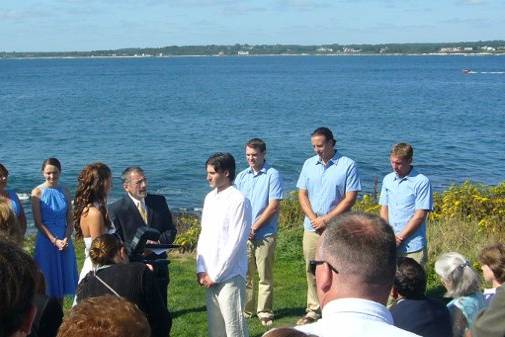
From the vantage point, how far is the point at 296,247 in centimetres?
1127

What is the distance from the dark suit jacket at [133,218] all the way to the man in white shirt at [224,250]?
805mm

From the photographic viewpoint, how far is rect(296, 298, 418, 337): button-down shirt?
284 cm

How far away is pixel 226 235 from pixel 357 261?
3.56 metres

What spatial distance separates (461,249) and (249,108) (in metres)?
51.1

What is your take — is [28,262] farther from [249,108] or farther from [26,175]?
[249,108]

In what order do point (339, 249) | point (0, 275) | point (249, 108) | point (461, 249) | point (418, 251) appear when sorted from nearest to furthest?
point (0, 275) < point (339, 249) < point (418, 251) < point (461, 249) < point (249, 108)

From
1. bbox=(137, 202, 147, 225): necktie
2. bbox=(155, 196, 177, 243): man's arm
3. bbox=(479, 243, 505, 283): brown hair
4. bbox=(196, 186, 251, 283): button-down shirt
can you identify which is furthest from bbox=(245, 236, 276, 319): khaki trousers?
bbox=(479, 243, 505, 283): brown hair

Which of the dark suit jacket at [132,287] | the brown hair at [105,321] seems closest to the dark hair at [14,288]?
the brown hair at [105,321]

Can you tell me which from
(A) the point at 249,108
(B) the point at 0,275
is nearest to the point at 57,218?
(B) the point at 0,275

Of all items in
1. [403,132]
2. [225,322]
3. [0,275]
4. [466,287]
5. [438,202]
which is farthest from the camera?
[403,132]

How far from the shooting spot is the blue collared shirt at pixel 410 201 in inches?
310

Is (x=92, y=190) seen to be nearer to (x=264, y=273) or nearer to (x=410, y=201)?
(x=264, y=273)

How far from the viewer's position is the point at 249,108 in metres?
61.2

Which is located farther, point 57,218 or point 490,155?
point 490,155
